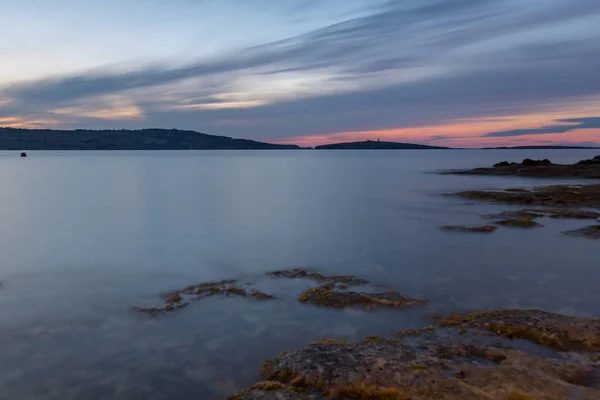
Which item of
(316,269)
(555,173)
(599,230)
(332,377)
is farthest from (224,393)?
(555,173)

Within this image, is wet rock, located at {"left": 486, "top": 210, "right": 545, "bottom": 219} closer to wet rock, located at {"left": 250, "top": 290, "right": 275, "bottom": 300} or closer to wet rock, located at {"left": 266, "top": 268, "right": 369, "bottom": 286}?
wet rock, located at {"left": 266, "top": 268, "right": 369, "bottom": 286}

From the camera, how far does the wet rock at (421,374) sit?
24.1 feet

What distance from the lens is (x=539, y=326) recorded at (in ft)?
33.6

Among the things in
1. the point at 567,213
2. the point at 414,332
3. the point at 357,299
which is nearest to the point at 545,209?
the point at 567,213

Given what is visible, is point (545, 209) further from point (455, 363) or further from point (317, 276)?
point (455, 363)

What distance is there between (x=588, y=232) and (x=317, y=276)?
15.8m

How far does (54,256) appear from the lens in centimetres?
1969

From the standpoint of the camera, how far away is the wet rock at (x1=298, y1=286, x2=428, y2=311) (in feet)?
41.3

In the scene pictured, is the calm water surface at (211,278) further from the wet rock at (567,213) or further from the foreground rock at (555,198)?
the foreground rock at (555,198)

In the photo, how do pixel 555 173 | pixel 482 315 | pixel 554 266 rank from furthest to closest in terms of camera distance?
pixel 555 173 → pixel 554 266 → pixel 482 315

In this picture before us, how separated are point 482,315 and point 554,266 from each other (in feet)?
25.4

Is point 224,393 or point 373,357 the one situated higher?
point 373,357

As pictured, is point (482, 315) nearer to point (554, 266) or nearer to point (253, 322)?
point (253, 322)

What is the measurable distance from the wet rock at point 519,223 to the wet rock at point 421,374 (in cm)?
1788
